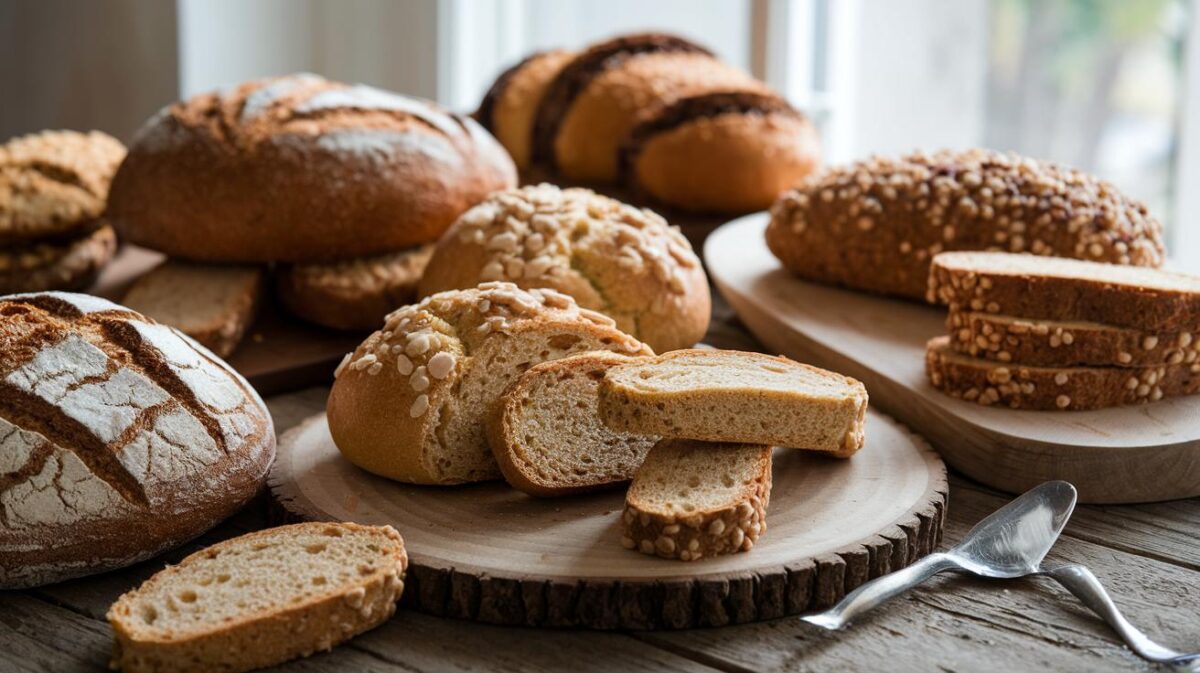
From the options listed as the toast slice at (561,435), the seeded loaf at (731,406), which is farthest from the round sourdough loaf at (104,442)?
the seeded loaf at (731,406)

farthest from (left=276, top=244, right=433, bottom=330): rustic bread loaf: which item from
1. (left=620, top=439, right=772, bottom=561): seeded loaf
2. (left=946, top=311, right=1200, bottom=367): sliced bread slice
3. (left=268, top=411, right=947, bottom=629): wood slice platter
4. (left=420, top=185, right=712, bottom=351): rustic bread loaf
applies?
(left=946, top=311, right=1200, bottom=367): sliced bread slice

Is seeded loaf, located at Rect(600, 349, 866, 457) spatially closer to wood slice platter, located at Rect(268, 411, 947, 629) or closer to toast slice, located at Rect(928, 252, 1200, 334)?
wood slice platter, located at Rect(268, 411, 947, 629)

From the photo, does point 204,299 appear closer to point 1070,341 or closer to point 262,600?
point 262,600

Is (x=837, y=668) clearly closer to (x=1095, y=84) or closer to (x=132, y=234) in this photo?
(x=132, y=234)

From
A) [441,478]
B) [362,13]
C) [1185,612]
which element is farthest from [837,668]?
[362,13]

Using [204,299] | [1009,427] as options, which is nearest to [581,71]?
[204,299]
